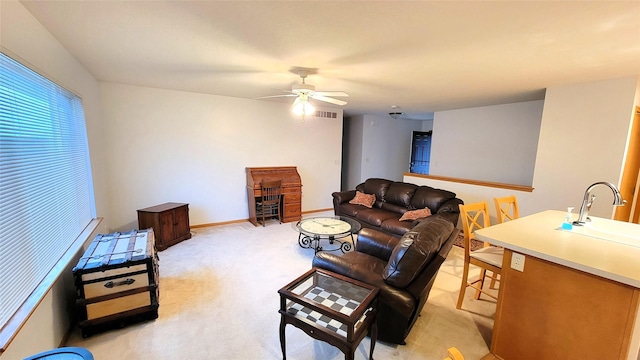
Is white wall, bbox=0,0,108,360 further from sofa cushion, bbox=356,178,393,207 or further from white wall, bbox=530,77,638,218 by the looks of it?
white wall, bbox=530,77,638,218

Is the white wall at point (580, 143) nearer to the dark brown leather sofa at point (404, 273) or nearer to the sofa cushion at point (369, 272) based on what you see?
the dark brown leather sofa at point (404, 273)

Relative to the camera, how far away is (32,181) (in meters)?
1.76

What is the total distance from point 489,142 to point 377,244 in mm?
4060

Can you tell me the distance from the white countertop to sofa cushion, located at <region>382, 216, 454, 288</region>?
323 millimetres

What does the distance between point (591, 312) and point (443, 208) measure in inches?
89.3

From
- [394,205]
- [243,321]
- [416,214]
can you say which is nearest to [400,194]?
[394,205]

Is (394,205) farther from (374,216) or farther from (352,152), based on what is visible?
(352,152)

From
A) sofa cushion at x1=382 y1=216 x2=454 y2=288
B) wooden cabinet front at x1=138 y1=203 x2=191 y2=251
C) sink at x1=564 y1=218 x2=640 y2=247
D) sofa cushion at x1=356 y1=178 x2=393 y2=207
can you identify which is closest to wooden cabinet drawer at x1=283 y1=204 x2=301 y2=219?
sofa cushion at x1=356 y1=178 x2=393 y2=207

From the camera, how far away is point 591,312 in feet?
4.66

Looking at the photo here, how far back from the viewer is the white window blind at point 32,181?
1448 millimetres

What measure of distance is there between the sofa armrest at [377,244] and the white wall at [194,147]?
316 cm

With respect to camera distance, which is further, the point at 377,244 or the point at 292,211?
the point at 292,211

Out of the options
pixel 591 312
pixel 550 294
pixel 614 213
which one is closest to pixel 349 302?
pixel 550 294

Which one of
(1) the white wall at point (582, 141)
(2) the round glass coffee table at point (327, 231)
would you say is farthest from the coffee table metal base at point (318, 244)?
(1) the white wall at point (582, 141)
